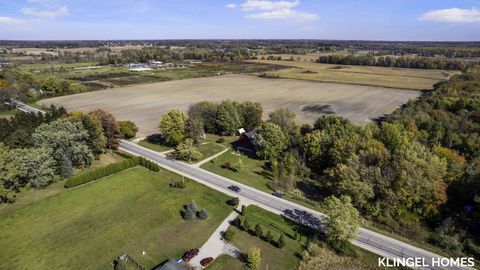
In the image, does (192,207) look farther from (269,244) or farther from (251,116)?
(251,116)

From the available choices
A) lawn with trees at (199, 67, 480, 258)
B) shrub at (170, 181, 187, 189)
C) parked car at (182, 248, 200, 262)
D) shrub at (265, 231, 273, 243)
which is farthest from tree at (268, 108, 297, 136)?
parked car at (182, 248, 200, 262)

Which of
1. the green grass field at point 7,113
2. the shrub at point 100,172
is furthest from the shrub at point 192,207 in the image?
the green grass field at point 7,113

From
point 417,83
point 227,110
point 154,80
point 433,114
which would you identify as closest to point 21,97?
point 154,80

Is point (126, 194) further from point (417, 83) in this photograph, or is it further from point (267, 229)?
point (417, 83)

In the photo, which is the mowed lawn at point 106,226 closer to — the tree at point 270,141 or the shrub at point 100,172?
the shrub at point 100,172

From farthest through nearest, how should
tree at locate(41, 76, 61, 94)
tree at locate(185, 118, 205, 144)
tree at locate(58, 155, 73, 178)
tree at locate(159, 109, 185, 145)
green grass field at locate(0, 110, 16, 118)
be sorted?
1. tree at locate(41, 76, 61, 94)
2. green grass field at locate(0, 110, 16, 118)
3. tree at locate(159, 109, 185, 145)
4. tree at locate(185, 118, 205, 144)
5. tree at locate(58, 155, 73, 178)

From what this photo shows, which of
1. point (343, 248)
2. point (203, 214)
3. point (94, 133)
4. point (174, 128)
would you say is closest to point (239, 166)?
A: point (203, 214)

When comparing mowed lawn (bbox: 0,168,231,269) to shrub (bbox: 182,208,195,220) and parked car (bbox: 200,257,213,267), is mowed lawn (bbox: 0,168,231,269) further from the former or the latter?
parked car (bbox: 200,257,213,267)
